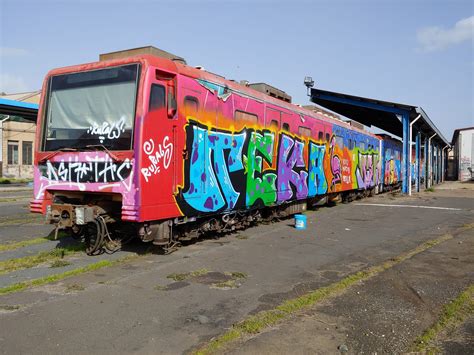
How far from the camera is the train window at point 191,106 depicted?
7.53m

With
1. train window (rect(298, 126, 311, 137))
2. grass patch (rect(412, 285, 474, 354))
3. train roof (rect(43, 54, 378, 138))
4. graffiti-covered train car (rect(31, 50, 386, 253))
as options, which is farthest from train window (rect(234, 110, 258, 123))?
grass patch (rect(412, 285, 474, 354))

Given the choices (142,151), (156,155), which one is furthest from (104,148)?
(156,155)

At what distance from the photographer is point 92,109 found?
711 centimetres

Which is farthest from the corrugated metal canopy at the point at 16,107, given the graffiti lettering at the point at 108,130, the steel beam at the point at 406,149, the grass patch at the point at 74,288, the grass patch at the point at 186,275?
the steel beam at the point at 406,149

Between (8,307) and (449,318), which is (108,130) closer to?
(8,307)

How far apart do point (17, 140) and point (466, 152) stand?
4287cm

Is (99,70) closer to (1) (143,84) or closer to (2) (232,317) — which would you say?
(1) (143,84)

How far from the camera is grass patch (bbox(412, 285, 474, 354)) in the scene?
407 centimetres

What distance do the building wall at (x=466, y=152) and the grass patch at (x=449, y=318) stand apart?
4215 cm

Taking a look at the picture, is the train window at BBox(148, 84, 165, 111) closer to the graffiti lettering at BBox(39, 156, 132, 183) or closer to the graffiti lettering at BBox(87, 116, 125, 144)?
the graffiti lettering at BBox(87, 116, 125, 144)

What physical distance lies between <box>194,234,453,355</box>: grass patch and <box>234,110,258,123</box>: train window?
4208mm

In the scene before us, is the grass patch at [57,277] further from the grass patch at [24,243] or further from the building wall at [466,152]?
the building wall at [466,152]

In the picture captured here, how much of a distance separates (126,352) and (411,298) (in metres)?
3.58

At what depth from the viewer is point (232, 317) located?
4.79m
